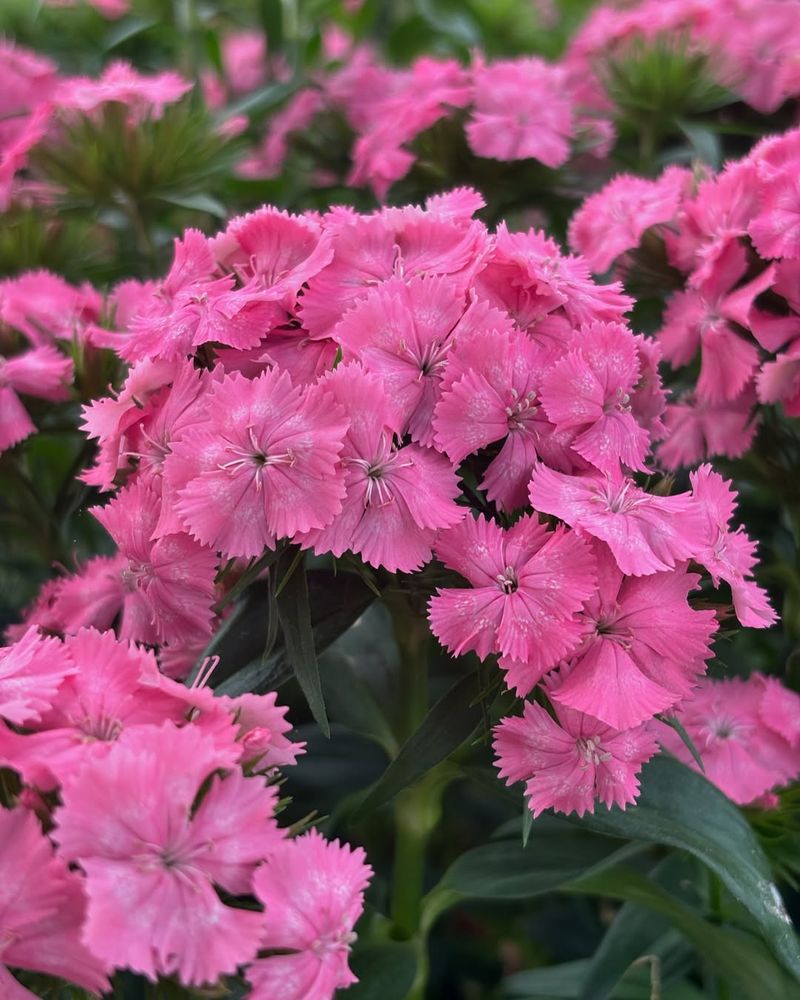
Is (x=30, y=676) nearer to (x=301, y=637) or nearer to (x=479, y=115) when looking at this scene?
(x=301, y=637)

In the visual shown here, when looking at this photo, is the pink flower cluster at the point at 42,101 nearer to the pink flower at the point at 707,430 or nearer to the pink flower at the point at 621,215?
the pink flower at the point at 621,215

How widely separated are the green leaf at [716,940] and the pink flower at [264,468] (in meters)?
0.39

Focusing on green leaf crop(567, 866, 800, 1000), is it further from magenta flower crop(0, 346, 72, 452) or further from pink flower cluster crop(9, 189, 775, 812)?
magenta flower crop(0, 346, 72, 452)

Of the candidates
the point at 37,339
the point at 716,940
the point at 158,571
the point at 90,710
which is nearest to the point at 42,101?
the point at 37,339

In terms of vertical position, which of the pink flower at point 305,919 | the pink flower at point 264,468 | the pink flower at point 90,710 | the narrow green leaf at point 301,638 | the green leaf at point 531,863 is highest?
the pink flower at point 264,468

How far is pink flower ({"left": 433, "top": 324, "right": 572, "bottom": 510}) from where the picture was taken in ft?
1.97

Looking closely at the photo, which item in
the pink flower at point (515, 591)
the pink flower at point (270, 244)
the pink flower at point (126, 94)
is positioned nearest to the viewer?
the pink flower at point (515, 591)

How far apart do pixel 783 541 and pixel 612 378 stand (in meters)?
0.48

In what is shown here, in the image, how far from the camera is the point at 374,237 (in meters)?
0.68

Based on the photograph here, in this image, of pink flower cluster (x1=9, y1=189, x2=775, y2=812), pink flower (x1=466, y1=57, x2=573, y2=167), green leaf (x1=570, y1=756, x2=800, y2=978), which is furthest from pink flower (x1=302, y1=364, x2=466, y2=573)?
pink flower (x1=466, y1=57, x2=573, y2=167)

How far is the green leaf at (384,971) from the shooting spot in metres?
0.78

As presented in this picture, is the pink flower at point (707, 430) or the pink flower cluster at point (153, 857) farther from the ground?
the pink flower cluster at point (153, 857)

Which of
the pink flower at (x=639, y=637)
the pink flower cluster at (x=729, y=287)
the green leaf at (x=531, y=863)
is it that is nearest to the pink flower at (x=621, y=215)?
the pink flower cluster at (x=729, y=287)

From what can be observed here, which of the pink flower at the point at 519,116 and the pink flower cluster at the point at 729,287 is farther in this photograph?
the pink flower at the point at 519,116
